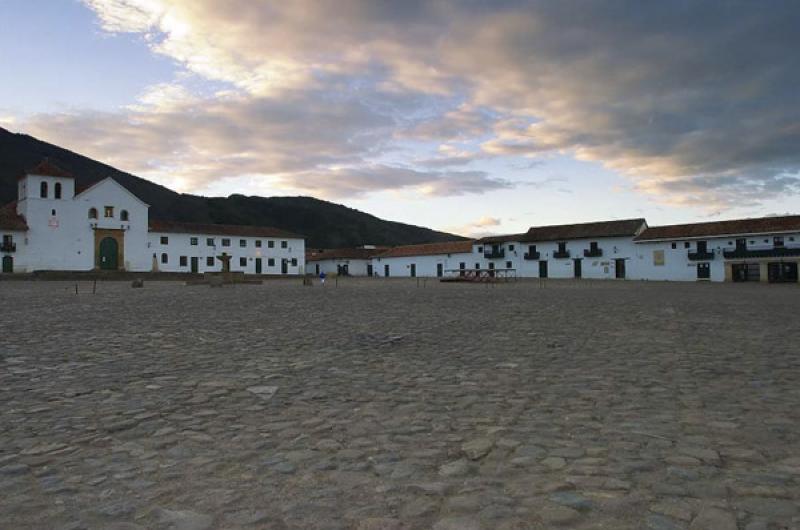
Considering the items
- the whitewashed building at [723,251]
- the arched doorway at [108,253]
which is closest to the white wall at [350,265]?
the arched doorway at [108,253]

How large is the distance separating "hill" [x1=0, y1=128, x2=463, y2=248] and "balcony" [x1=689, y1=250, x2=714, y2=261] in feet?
371

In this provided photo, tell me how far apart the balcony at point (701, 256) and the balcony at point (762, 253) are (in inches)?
38.3

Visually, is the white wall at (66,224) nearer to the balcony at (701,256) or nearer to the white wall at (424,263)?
the white wall at (424,263)

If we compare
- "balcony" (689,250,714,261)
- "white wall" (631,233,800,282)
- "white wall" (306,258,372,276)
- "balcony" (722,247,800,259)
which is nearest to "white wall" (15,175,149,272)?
"white wall" (306,258,372,276)

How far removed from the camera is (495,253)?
59.8 m

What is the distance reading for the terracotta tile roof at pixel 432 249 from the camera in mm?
63031

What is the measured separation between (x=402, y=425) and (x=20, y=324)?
9.12 m

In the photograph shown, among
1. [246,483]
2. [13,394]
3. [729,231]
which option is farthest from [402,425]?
[729,231]

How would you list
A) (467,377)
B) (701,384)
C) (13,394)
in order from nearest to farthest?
(13,394)
(701,384)
(467,377)

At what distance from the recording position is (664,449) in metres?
3.24

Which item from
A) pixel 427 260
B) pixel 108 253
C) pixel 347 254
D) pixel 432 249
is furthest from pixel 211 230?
pixel 432 249

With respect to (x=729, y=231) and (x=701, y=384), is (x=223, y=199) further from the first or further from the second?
(x=701, y=384)

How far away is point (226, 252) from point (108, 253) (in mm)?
13299

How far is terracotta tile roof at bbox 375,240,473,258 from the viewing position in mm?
63031
